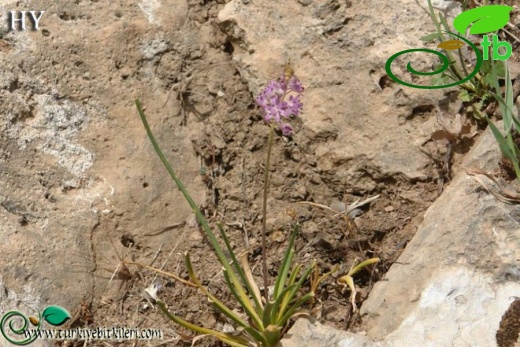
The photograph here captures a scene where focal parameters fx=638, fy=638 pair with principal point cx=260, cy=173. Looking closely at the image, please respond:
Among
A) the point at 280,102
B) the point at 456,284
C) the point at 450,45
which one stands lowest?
the point at 456,284

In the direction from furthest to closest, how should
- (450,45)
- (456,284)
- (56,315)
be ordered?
1. (450,45)
2. (56,315)
3. (456,284)

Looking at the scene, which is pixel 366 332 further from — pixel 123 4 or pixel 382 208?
pixel 123 4

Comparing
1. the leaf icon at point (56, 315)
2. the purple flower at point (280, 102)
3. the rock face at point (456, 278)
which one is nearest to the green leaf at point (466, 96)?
the rock face at point (456, 278)

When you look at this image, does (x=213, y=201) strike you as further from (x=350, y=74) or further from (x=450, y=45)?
(x=450, y=45)

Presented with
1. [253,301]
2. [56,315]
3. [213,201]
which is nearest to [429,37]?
[213,201]

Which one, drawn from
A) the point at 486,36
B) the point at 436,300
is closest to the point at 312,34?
the point at 486,36

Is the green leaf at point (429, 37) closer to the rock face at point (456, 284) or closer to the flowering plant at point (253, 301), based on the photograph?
the rock face at point (456, 284)
